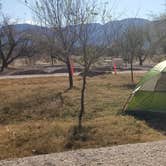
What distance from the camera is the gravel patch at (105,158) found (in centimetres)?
658

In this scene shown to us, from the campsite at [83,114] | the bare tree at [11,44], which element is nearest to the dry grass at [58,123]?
the campsite at [83,114]

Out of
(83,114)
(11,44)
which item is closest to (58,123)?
(83,114)

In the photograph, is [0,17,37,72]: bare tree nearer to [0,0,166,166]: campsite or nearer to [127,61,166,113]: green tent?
[0,0,166,166]: campsite

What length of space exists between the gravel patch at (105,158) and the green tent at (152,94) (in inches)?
175

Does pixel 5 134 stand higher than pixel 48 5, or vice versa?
pixel 48 5

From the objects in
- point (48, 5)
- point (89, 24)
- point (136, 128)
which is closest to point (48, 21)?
point (48, 5)

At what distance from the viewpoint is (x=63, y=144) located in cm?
862

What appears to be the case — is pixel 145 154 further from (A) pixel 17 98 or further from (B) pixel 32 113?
(A) pixel 17 98

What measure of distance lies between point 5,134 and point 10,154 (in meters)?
1.84

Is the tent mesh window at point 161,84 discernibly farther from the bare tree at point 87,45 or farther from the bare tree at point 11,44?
the bare tree at point 11,44

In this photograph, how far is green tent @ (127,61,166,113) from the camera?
1195 centimetres

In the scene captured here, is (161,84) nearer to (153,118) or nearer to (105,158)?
(153,118)

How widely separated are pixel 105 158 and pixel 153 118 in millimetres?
5052

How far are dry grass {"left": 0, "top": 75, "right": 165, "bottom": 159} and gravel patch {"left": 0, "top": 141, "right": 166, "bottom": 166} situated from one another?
101 centimetres
